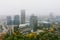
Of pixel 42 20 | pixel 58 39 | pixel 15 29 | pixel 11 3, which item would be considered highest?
pixel 11 3

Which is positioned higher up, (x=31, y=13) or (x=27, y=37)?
(x=31, y=13)

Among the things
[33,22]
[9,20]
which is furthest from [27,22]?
[9,20]

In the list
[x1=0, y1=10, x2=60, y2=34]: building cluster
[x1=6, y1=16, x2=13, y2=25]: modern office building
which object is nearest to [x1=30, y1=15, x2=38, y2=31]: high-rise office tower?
[x1=0, y1=10, x2=60, y2=34]: building cluster

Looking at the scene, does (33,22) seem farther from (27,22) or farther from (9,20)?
(9,20)

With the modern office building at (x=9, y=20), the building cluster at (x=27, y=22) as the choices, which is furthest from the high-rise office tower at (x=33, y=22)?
the modern office building at (x=9, y=20)

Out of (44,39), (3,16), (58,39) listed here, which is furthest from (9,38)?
(58,39)

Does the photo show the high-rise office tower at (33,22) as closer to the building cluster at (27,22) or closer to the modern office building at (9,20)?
the building cluster at (27,22)

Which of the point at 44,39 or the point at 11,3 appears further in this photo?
the point at 11,3

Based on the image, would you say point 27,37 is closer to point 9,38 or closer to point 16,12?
point 9,38

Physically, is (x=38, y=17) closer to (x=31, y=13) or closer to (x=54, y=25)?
(x=31, y=13)

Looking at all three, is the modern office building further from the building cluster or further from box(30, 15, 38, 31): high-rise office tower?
box(30, 15, 38, 31): high-rise office tower
